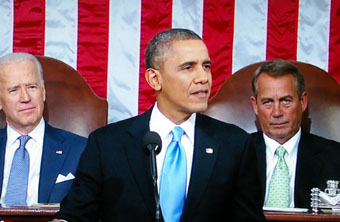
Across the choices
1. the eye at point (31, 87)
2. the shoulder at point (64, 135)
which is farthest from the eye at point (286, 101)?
the eye at point (31, 87)

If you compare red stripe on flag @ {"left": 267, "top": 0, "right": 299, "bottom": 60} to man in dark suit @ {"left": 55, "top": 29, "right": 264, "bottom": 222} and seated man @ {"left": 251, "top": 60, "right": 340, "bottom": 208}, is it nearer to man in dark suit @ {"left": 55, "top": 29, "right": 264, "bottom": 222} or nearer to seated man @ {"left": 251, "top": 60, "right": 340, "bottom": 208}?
seated man @ {"left": 251, "top": 60, "right": 340, "bottom": 208}

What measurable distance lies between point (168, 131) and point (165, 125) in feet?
0.11

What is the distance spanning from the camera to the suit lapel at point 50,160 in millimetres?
3432

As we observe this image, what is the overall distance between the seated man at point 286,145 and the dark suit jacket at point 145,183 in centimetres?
87

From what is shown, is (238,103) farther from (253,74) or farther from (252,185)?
(252,185)

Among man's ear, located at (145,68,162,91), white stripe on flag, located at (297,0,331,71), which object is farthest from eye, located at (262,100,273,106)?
man's ear, located at (145,68,162,91)

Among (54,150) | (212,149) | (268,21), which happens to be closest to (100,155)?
(212,149)

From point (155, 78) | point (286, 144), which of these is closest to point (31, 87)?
point (155, 78)

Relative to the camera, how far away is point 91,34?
418 cm

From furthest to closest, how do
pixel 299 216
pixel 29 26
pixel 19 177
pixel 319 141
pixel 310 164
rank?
pixel 29 26
pixel 319 141
pixel 310 164
pixel 19 177
pixel 299 216

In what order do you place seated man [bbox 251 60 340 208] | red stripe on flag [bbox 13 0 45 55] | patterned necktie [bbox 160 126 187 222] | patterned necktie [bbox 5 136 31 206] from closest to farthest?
1. patterned necktie [bbox 160 126 187 222]
2. patterned necktie [bbox 5 136 31 206]
3. seated man [bbox 251 60 340 208]
4. red stripe on flag [bbox 13 0 45 55]

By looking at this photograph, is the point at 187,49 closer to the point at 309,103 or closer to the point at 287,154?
the point at 287,154

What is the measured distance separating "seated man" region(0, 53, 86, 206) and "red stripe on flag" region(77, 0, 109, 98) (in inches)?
22.1

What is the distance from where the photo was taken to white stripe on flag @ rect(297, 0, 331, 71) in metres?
4.21
